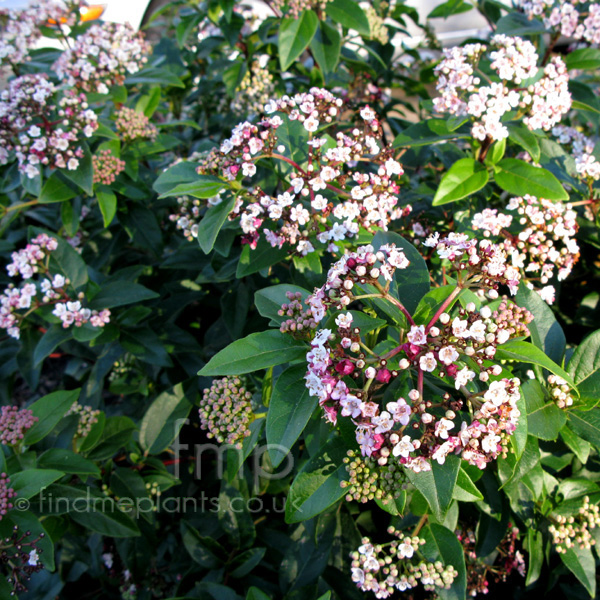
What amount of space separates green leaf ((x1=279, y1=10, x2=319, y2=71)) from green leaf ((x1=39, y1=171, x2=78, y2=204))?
4.19 ft

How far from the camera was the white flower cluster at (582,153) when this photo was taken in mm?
2246

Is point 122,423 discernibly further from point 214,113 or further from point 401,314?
point 214,113

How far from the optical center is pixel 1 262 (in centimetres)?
365

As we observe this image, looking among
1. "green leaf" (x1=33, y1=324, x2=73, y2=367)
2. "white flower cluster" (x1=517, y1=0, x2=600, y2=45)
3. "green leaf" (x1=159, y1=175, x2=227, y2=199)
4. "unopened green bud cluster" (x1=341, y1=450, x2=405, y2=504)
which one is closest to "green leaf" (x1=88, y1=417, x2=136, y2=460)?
"green leaf" (x1=33, y1=324, x2=73, y2=367)

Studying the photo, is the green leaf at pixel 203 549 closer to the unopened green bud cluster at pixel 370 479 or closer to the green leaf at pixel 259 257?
the unopened green bud cluster at pixel 370 479

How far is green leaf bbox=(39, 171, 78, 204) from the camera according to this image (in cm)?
253

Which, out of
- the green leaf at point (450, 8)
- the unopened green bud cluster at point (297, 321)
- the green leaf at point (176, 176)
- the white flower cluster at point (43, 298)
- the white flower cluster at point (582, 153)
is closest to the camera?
the unopened green bud cluster at point (297, 321)

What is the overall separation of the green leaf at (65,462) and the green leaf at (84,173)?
1193mm

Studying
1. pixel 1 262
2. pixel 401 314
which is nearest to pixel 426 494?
pixel 401 314

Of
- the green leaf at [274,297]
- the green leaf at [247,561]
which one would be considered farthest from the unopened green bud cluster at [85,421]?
the green leaf at [274,297]

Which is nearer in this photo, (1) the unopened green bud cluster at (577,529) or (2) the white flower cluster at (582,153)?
(1) the unopened green bud cluster at (577,529)

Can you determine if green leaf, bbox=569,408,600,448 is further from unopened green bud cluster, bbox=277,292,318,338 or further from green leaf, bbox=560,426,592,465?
unopened green bud cluster, bbox=277,292,318,338

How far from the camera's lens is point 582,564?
2002 millimetres

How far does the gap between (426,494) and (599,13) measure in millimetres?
2677
